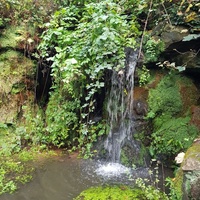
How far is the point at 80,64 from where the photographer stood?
4.72 m

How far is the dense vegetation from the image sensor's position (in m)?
4.53

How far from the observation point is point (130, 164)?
15.3ft

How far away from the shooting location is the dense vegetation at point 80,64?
4531 millimetres

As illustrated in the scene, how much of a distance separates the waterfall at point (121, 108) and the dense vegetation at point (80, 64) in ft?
0.64

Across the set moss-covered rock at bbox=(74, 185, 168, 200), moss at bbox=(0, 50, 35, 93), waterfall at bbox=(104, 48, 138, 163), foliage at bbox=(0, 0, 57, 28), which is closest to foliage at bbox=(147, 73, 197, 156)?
waterfall at bbox=(104, 48, 138, 163)

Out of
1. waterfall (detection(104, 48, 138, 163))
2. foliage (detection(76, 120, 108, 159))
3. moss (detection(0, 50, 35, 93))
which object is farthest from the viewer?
moss (detection(0, 50, 35, 93))

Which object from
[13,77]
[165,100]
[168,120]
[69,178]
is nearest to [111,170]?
[69,178]

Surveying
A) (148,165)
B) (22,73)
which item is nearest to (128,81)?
(148,165)

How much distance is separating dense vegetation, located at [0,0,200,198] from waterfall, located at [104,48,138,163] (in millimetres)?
196

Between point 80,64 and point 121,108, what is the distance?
1.28 m

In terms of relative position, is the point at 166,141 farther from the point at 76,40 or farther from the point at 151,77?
the point at 76,40

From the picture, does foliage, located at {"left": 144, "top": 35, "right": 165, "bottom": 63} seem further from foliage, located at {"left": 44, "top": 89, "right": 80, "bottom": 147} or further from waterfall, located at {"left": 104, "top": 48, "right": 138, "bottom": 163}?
foliage, located at {"left": 44, "top": 89, "right": 80, "bottom": 147}

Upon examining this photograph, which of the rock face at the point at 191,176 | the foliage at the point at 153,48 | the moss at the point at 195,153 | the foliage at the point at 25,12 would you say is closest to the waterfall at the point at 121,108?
the foliage at the point at 153,48

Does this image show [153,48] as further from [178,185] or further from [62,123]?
[178,185]
